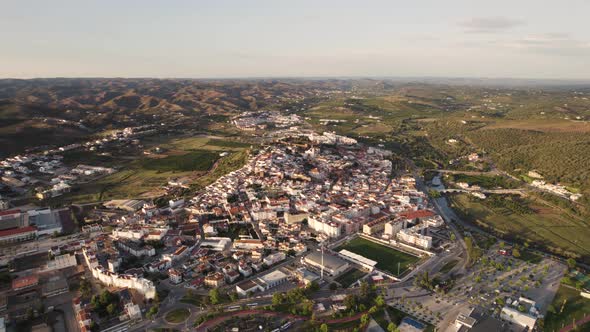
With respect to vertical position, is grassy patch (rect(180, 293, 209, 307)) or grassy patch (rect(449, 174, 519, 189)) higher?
grassy patch (rect(449, 174, 519, 189))

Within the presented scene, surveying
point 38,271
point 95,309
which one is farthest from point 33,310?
point 38,271

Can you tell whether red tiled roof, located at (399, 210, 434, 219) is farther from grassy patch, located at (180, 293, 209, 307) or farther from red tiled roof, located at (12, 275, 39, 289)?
red tiled roof, located at (12, 275, 39, 289)

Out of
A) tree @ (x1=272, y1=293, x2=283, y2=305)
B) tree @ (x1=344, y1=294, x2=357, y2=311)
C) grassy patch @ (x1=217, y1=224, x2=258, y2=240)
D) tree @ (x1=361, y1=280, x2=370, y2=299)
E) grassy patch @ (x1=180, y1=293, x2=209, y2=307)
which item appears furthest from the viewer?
grassy patch @ (x1=217, y1=224, x2=258, y2=240)

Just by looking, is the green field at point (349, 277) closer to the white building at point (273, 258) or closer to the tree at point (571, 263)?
the white building at point (273, 258)

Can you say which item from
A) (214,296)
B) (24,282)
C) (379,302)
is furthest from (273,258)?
(24,282)

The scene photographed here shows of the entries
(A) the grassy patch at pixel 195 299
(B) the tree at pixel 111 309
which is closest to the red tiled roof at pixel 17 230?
(B) the tree at pixel 111 309

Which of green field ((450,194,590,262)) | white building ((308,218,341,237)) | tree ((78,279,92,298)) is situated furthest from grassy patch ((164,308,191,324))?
green field ((450,194,590,262))
